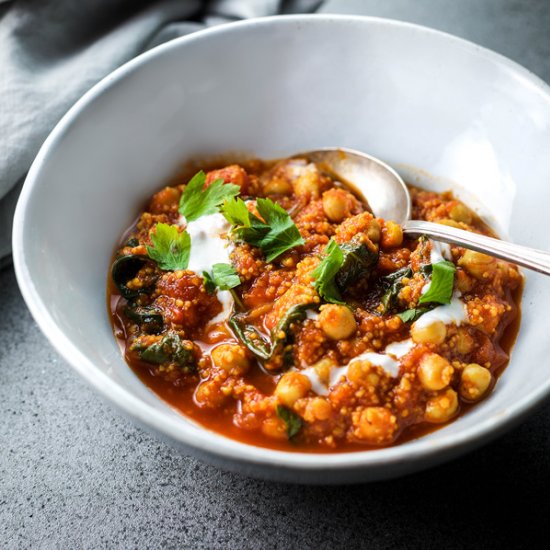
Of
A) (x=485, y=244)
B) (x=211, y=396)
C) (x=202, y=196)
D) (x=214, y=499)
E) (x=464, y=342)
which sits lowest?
(x=214, y=499)

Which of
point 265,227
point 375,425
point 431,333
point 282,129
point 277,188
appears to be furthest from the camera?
point 282,129

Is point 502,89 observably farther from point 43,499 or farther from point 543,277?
point 43,499

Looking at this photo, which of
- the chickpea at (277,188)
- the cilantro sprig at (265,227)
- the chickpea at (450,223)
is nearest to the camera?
the cilantro sprig at (265,227)

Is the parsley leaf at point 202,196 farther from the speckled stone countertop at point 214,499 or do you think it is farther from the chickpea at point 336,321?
the speckled stone countertop at point 214,499

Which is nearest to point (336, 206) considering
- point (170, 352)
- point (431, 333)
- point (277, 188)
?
point (277, 188)

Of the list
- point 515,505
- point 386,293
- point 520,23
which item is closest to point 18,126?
point 386,293

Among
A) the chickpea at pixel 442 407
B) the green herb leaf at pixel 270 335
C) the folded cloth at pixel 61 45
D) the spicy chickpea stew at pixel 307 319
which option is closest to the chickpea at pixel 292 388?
the spicy chickpea stew at pixel 307 319

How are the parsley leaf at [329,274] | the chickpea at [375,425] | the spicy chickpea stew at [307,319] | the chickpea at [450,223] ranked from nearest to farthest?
the chickpea at [375,425]
the spicy chickpea stew at [307,319]
the parsley leaf at [329,274]
the chickpea at [450,223]

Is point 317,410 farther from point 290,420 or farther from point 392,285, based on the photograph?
point 392,285
